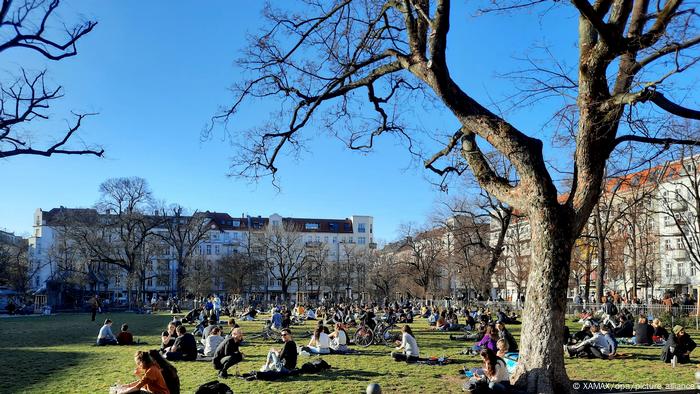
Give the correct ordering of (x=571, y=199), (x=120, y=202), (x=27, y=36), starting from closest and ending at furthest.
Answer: (x=571, y=199) < (x=27, y=36) < (x=120, y=202)

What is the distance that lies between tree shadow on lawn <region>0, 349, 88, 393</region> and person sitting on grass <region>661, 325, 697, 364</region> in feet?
46.7

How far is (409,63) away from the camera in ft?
36.3

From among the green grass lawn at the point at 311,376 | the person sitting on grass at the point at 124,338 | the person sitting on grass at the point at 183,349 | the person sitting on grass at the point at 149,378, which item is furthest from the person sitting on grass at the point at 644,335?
the person sitting on grass at the point at 124,338

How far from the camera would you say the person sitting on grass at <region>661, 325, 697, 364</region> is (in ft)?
48.8

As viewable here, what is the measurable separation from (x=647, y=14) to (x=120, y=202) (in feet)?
180

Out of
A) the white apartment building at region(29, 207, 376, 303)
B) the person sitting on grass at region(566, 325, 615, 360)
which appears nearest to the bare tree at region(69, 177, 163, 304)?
the white apartment building at region(29, 207, 376, 303)

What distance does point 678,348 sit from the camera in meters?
14.9

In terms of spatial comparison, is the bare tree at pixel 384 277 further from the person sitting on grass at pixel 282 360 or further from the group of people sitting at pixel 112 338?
the person sitting on grass at pixel 282 360

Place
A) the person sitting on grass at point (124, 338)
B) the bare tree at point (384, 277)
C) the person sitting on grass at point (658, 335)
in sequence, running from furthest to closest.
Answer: the bare tree at point (384, 277) < the person sitting on grass at point (124, 338) < the person sitting on grass at point (658, 335)

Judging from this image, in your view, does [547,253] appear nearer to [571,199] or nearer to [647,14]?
[571,199]

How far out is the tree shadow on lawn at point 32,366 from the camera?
12319 millimetres

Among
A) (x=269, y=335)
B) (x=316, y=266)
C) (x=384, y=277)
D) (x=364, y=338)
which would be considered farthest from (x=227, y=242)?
(x=364, y=338)

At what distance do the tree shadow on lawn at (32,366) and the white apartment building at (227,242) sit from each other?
56.3m

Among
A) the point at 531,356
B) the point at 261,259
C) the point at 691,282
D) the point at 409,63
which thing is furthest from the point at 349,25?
the point at 261,259
